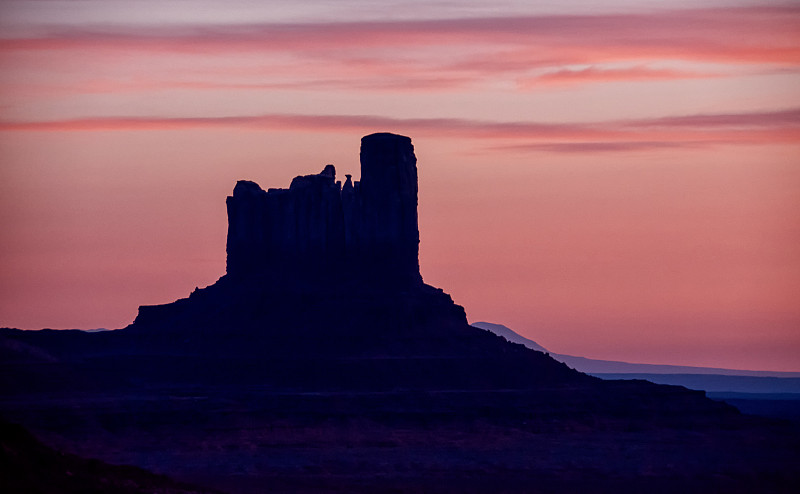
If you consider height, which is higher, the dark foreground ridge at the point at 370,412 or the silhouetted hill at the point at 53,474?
the dark foreground ridge at the point at 370,412

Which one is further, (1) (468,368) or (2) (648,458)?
(1) (468,368)

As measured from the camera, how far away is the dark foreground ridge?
6550 inches

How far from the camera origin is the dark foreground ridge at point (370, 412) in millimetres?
166375

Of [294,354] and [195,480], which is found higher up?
[294,354]

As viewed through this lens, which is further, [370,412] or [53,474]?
[370,412]

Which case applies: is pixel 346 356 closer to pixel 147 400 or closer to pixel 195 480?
pixel 147 400

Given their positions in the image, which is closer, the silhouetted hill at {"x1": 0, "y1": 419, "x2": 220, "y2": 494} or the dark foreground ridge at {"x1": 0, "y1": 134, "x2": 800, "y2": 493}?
the silhouetted hill at {"x1": 0, "y1": 419, "x2": 220, "y2": 494}

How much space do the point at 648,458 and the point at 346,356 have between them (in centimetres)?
2889

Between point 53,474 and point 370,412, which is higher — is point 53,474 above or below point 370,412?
below

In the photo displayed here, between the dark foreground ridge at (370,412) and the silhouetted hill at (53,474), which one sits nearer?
Answer: the silhouetted hill at (53,474)

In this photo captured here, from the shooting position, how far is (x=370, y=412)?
178500mm

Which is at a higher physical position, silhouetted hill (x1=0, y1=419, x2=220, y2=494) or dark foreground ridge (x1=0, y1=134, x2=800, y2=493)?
dark foreground ridge (x1=0, y1=134, x2=800, y2=493)

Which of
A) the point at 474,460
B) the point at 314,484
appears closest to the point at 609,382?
the point at 474,460

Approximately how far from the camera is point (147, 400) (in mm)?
173000
